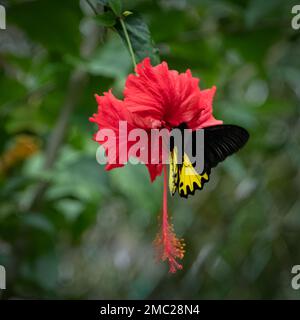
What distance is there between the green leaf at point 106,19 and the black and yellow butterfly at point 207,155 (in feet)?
0.26

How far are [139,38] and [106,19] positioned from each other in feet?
0.08

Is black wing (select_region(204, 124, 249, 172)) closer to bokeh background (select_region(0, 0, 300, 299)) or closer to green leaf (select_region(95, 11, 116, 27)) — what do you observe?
green leaf (select_region(95, 11, 116, 27))

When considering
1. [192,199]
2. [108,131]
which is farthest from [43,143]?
[192,199]

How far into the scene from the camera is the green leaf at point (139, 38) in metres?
0.36

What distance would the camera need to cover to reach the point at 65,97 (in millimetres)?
791

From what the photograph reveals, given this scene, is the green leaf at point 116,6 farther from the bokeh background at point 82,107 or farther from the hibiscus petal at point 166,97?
the bokeh background at point 82,107

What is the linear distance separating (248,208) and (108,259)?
40 centimetres

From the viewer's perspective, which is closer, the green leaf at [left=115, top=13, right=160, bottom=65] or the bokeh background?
the green leaf at [left=115, top=13, right=160, bottom=65]

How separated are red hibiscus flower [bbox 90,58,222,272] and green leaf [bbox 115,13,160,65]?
3cm

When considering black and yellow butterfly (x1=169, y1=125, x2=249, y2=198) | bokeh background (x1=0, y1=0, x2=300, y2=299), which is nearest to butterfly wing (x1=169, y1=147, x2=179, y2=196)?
black and yellow butterfly (x1=169, y1=125, x2=249, y2=198)

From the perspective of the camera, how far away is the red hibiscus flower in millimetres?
328

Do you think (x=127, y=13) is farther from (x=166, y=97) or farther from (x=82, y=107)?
(x=82, y=107)

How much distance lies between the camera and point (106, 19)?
1.18 feet
